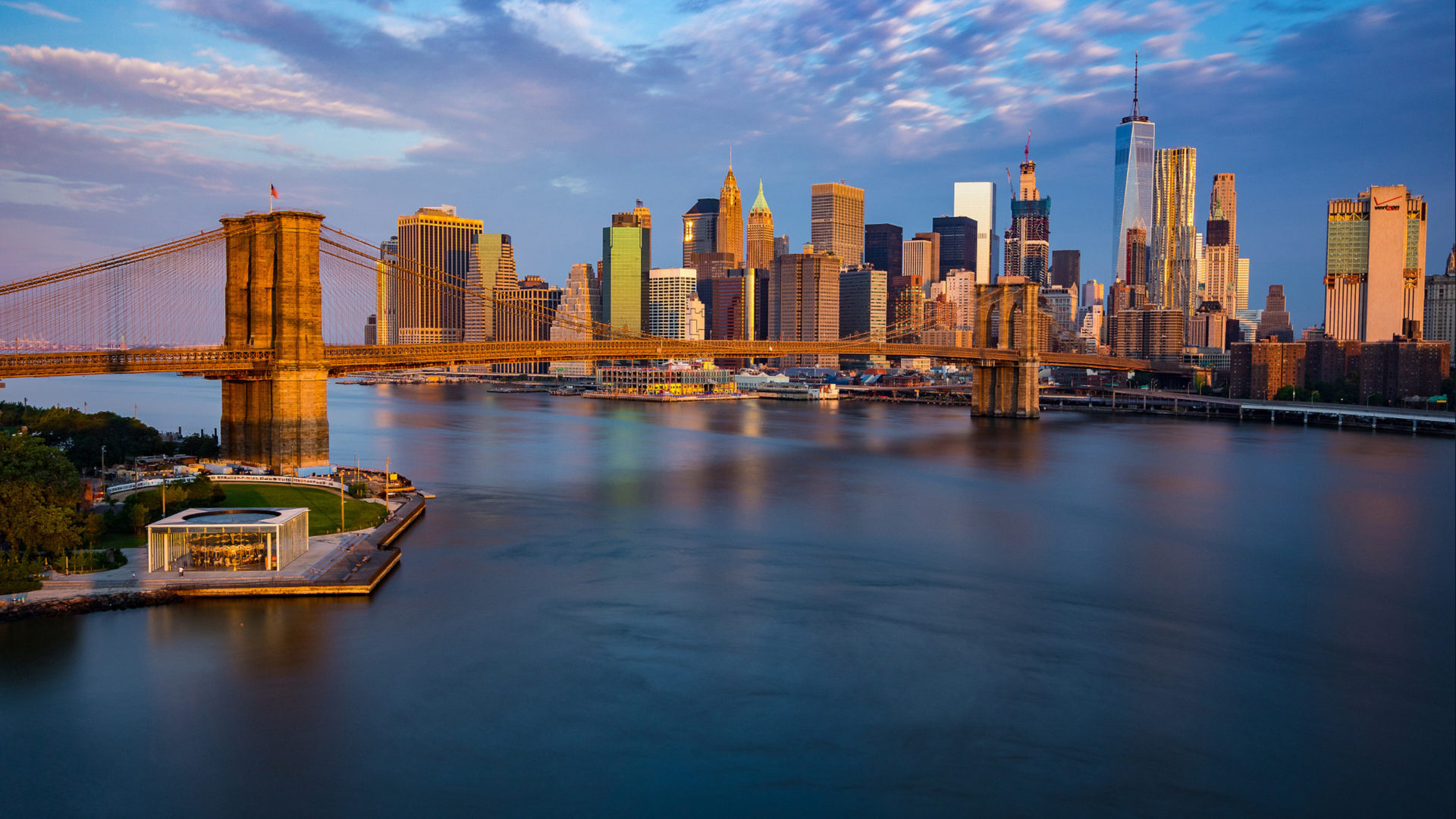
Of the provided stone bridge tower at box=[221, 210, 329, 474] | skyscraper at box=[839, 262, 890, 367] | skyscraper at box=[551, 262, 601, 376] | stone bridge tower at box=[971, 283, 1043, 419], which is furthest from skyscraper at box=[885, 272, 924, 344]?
stone bridge tower at box=[221, 210, 329, 474]

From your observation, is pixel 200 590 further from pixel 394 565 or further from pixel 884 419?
pixel 884 419

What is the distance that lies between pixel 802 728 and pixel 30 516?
13.2 metres

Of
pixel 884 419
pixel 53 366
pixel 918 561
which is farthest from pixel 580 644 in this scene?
pixel 884 419

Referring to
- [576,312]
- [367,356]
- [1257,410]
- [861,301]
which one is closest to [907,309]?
[861,301]

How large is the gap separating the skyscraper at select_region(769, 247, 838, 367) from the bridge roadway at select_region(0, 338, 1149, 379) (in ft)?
374

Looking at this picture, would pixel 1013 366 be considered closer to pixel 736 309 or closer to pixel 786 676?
pixel 786 676

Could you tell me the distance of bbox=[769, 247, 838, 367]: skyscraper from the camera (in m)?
166

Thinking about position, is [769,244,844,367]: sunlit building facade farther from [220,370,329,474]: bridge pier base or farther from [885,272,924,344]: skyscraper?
[220,370,329,474]: bridge pier base

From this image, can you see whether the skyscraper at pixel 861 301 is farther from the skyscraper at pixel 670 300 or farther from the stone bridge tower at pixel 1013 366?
the stone bridge tower at pixel 1013 366

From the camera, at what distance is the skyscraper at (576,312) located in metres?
119

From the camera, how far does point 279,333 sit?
26188 mm

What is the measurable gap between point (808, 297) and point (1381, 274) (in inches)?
3211

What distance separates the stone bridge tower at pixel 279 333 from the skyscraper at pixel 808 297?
5491 inches

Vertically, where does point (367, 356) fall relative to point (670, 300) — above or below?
below
